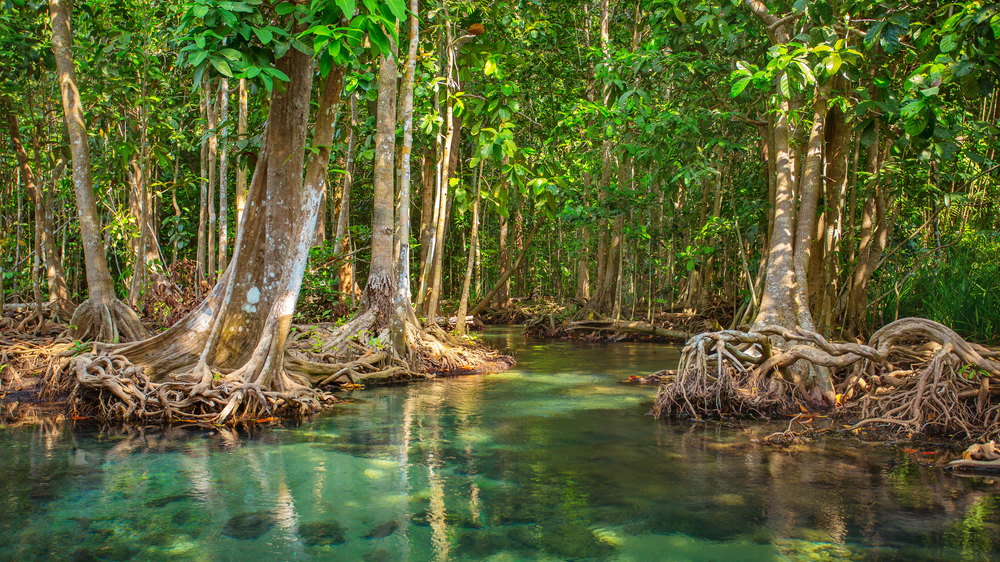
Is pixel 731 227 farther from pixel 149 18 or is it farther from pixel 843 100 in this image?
pixel 149 18

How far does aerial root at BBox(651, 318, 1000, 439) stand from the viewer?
5.68 m

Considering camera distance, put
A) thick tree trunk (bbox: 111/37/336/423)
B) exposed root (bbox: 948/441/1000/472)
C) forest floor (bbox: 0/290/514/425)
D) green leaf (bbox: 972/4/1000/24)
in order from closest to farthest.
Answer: green leaf (bbox: 972/4/1000/24) → exposed root (bbox: 948/441/1000/472) → thick tree trunk (bbox: 111/37/336/423) → forest floor (bbox: 0/290/514/425)

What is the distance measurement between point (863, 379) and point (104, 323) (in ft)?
27.9

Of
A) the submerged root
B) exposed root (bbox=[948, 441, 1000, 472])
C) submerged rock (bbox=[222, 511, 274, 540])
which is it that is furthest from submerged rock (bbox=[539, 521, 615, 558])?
the submerged root

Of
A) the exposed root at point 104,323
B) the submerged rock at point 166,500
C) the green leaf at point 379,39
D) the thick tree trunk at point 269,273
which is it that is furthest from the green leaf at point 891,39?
the exposed root at point 104,323

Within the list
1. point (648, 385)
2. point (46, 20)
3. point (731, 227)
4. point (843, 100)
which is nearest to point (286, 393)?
point (648, 385)

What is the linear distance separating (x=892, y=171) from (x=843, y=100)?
139cm

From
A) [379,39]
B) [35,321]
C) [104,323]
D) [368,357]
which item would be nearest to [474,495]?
[379,39]

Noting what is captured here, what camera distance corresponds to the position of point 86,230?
804 centimetres

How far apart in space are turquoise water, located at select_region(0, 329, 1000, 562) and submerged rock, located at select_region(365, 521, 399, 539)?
11 mm

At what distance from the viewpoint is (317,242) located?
13.1 meters

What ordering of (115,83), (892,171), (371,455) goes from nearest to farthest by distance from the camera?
(371,455)
(892,171)
(115,83)

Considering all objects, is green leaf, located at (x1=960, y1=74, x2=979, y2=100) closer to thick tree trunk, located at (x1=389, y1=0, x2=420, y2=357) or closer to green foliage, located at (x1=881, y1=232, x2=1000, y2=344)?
green foliage, located at (x1=881, y1=232, x2=1000, y2=344)

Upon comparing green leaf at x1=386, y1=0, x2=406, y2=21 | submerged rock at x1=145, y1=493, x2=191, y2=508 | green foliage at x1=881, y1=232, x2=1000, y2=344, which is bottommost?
submerged rock at x1=145, y1=493, x2=191, y2=508
